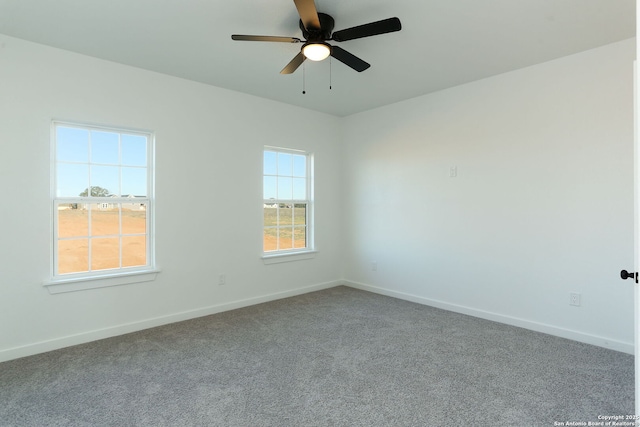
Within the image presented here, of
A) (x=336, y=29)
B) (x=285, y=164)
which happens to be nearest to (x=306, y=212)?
(x=285, y=164)

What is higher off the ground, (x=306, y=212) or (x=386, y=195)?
(x=386, y=195)

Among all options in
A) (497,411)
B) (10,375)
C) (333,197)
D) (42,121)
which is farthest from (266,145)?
(497,411)

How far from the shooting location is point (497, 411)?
6.86 feet

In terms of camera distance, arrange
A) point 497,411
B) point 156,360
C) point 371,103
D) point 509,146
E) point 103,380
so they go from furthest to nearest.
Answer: point 371,103, point 509,146, point 156,360, point 103,380, point 497,411

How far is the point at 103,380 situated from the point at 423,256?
351 centimetres

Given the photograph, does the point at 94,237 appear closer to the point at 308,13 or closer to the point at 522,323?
the point at 308,13

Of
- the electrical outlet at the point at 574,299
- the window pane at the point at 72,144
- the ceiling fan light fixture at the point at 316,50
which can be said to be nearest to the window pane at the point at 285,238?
the window pane at the point at 72,144

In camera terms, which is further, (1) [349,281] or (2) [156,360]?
(1) [349,281]

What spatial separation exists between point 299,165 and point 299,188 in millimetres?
338

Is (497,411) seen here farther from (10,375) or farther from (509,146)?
(10,375)

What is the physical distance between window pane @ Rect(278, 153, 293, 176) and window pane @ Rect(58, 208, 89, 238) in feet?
7.71

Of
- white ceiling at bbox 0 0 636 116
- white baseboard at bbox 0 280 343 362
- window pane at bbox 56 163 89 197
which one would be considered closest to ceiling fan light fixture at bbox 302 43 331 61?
white ceiling at bbox 0 0 636 116

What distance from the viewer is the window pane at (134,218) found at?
3509 mm

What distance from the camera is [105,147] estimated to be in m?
3.40
